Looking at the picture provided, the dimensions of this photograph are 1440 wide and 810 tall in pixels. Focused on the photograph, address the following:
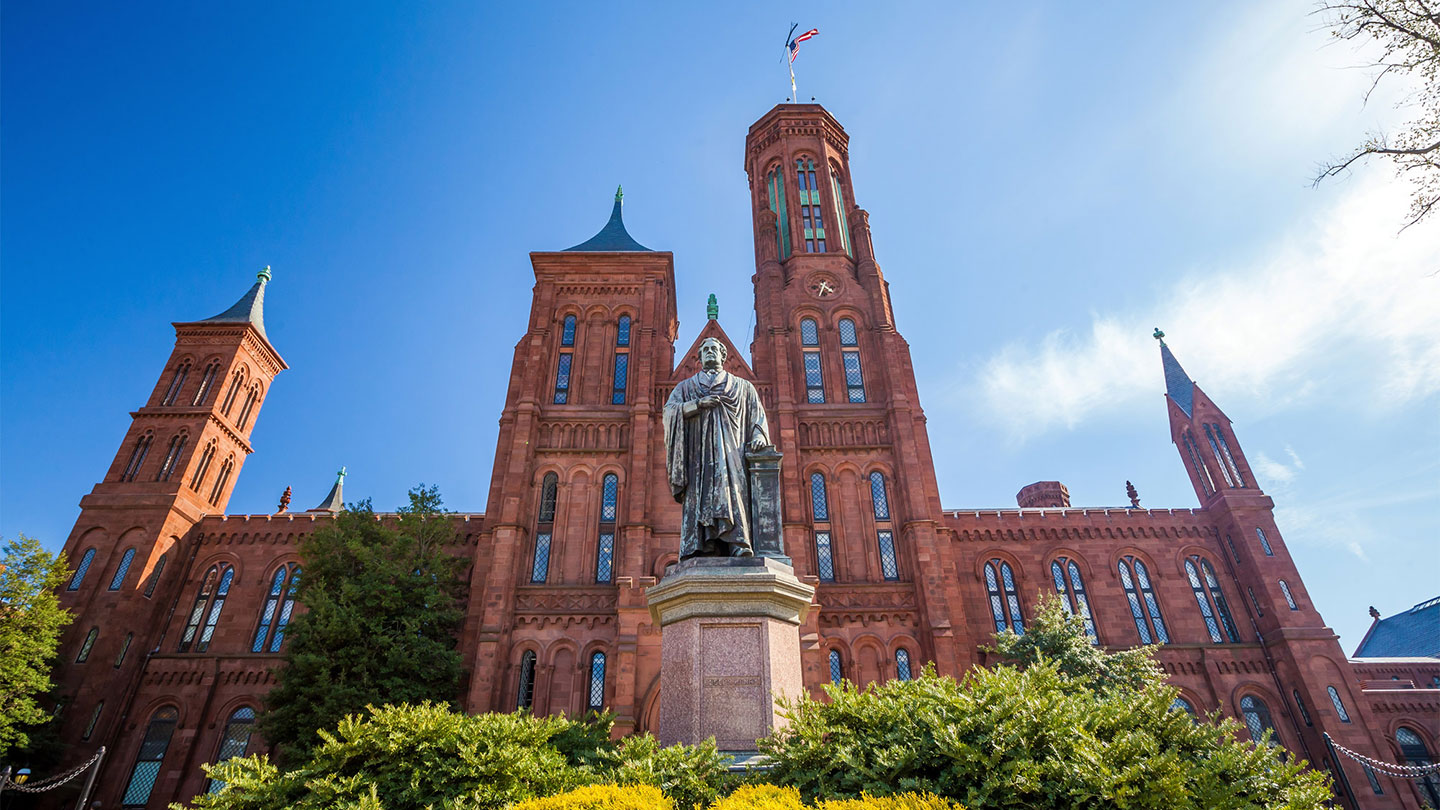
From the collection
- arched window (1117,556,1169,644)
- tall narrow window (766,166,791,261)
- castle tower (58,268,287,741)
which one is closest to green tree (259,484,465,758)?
castle tower (58,268,287,741)

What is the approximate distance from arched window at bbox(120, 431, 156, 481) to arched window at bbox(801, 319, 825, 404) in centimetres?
2886

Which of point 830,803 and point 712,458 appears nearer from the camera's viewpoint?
point 830,803

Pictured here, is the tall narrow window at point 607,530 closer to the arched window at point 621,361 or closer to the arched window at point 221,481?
the arched window at point 621,361

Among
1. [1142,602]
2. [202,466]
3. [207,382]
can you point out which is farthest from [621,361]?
[1142,602]

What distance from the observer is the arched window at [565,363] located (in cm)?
2947

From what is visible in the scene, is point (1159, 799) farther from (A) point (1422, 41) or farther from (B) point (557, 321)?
(B) point (557, 321)

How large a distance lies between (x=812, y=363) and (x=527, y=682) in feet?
54.3

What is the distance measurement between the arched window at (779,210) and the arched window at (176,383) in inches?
1130

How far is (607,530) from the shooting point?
26.0 meters

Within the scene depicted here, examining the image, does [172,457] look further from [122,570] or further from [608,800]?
[608,800]

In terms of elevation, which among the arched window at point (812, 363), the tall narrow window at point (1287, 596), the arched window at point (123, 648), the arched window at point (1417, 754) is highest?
the arched window at point (812, 363)

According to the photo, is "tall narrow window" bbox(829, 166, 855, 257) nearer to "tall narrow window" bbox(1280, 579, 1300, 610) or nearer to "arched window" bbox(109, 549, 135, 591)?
"tall narrow window" bbox(1280, 579, 1300, 610)

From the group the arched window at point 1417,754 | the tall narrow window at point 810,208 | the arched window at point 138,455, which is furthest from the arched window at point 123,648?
the arched window at point 1417,754

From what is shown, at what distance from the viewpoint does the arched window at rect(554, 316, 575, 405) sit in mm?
29469
